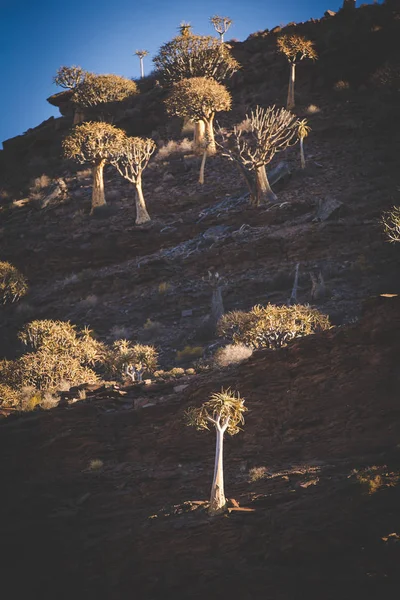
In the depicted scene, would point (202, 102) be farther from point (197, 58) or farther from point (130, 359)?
point (130, 359)

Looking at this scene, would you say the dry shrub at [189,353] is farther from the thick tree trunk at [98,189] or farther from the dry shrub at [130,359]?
the thick tree trunk at [98,189]

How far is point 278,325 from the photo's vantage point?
2008cm

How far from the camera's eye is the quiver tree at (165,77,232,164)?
39.6 meters

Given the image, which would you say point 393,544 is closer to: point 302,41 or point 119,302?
point 119,302

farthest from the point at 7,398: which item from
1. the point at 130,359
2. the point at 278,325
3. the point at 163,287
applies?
the point at 163,287

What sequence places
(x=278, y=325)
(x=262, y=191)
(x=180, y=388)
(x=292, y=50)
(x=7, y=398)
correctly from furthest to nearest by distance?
1. (x=292, y=50)
2. (x=262, y=191)
3. (x=7, y=398)
4. (x=278, y=325)
5. (x=180, y=388)

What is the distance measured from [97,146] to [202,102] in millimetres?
6984

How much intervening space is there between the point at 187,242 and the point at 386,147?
1212 cm

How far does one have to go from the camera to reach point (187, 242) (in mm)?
32656

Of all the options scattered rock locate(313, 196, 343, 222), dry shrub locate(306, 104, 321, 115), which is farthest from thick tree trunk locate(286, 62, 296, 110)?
scattered rock locate(313, 196, 343, 222)

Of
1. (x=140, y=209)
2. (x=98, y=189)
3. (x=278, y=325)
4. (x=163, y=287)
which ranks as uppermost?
(x=98, y=189)

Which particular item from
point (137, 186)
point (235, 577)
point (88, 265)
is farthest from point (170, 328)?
point (235, 577)

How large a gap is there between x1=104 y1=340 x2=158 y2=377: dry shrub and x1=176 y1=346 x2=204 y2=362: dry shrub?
2.96 ft

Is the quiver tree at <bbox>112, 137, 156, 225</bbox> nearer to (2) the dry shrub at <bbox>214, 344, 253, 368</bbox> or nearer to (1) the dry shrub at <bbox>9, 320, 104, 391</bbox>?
(1) the dry shrub at <bbox>9, 320, 104, 391</bbox>
